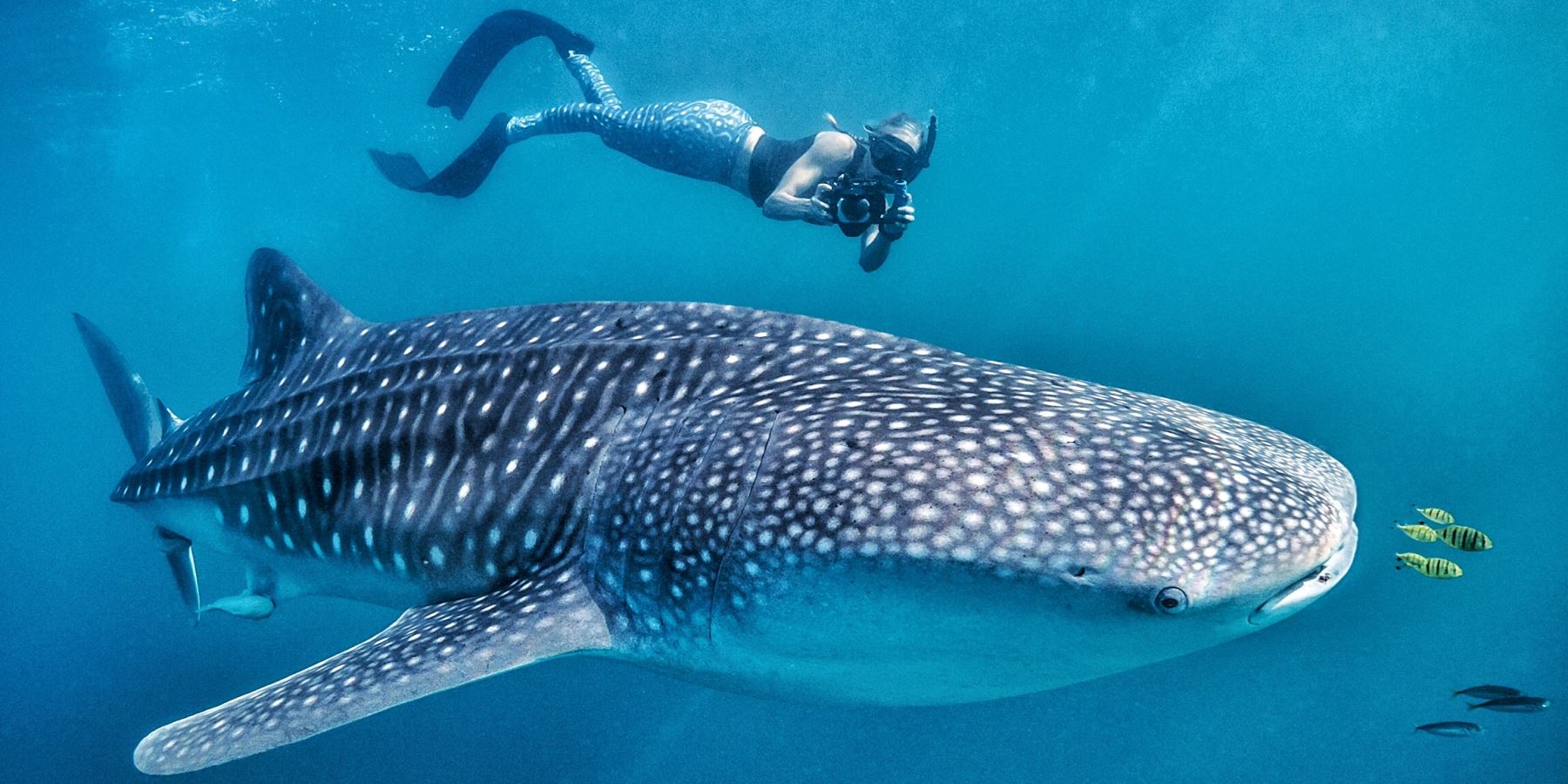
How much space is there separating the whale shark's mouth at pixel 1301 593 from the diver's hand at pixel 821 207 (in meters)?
7.72

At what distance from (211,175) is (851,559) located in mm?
62613

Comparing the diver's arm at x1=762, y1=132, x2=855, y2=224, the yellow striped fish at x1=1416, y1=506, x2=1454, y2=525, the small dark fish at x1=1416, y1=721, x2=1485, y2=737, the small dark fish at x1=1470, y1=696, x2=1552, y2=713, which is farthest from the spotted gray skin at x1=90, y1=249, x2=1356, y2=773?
the diver's arm at x1=762, y1=132, x2=855, y2=224

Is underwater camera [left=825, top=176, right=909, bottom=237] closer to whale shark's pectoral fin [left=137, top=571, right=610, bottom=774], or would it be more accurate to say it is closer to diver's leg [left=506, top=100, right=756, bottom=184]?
diver's leg [left=506, top=100, right=756, bottom=184]

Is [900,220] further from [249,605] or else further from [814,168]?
[249,605]

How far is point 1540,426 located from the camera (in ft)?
76.1

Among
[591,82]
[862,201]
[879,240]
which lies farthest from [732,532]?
[591,82]

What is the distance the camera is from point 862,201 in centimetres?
909

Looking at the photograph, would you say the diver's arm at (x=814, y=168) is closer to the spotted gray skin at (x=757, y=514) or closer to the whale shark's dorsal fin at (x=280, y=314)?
the whale shark's dorsal fin at (x=280, y=314)

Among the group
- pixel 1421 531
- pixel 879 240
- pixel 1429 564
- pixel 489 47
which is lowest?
pixel 1429 564

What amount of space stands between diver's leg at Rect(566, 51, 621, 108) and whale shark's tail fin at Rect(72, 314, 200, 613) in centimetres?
845

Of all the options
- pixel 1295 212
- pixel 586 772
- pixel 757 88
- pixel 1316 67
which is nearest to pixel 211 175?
pixel 757 88

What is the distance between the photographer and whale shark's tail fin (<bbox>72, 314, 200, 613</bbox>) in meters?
6.02

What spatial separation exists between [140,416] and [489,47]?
34.2 feet

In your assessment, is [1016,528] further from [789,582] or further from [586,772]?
[586,772]
